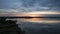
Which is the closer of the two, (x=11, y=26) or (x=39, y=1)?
(x=11, y=26)

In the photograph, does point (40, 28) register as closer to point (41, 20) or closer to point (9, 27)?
point (41, 20)

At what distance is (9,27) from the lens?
0.80 metres

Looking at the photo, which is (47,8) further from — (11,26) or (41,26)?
(11,26)

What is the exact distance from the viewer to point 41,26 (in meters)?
0.82

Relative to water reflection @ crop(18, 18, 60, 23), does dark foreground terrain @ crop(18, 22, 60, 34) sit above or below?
below

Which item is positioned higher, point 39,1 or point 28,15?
point 39,1

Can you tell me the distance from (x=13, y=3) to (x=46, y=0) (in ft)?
0.85

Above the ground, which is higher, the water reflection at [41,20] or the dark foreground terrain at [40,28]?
the water reflection at [41,20]

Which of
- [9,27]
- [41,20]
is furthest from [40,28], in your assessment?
[9,27]

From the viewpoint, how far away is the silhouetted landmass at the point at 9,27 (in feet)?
2.61

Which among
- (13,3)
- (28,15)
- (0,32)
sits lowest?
(0,32)

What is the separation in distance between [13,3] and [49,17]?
0.30 meters

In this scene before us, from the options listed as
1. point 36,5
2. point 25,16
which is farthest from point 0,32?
point 36,5

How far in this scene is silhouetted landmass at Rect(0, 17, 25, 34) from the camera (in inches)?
31.4
